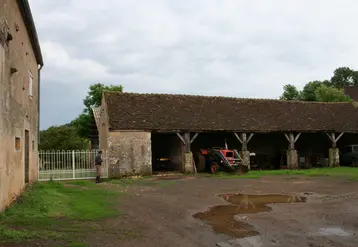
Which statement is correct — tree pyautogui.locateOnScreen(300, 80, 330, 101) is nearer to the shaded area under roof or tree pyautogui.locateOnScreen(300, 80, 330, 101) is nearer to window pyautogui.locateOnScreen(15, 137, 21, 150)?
the shaded area under roof

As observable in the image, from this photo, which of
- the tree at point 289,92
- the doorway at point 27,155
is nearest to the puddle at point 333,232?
the doorway at point 27,155

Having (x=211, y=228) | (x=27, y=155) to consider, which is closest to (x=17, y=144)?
(x=27, y=155)

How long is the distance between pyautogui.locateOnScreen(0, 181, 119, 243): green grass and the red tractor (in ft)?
35.5

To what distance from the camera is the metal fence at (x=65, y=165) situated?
19.0 m

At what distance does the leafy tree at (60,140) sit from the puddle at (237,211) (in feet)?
85.2

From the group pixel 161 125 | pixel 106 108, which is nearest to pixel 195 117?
pixel 161 125

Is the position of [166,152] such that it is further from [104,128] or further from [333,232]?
[333,232]

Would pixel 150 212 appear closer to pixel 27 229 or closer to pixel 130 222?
pixel 130 222

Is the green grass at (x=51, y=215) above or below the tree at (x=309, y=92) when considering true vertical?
below

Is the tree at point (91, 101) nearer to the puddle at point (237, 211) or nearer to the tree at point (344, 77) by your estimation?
the puddle at point (237, 211)

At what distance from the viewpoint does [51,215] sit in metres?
8.57

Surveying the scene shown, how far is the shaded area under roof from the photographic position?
2212cm

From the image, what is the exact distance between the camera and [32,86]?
15914mm

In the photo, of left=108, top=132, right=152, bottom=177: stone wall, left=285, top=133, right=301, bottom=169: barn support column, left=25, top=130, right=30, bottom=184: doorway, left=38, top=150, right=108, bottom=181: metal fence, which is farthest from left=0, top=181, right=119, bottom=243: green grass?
left=285, top=133, right=301, bottom=169: barn support column
